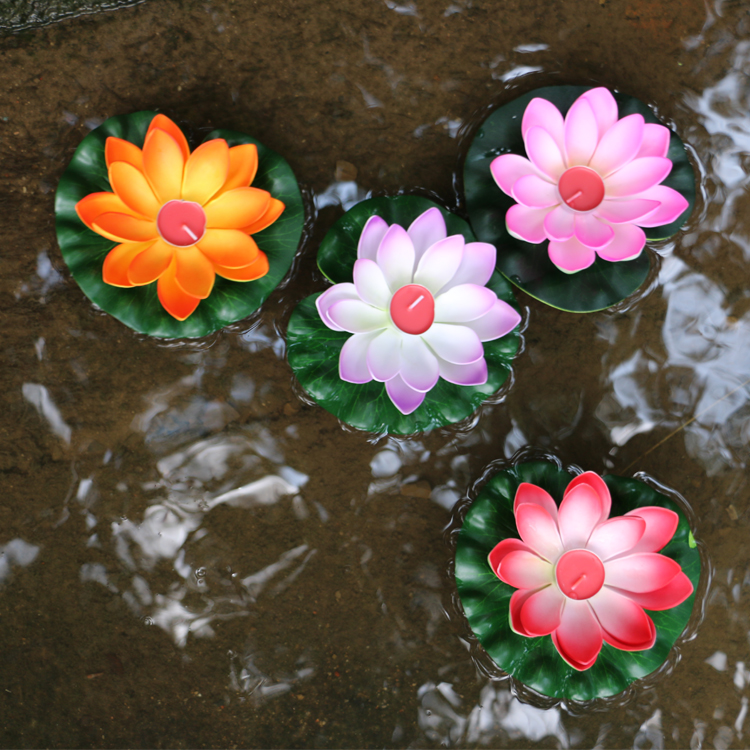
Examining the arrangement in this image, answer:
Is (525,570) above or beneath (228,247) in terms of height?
beneath

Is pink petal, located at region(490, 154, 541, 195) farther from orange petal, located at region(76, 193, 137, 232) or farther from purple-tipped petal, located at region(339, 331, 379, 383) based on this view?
orange petal, located at region(76, 193, 137, 232)

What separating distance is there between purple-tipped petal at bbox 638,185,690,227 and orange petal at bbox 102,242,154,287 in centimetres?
140

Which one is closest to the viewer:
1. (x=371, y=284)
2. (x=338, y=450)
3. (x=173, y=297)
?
(x=371, y=284)

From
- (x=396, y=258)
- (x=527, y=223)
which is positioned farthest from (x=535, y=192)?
(x=396, y=258)

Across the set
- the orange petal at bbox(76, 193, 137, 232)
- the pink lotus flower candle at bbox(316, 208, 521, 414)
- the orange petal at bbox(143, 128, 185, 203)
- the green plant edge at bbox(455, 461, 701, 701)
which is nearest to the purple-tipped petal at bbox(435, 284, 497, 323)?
the pink lotus flower candle at bbox(316, 208, 521, 414)

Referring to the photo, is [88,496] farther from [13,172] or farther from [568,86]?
[568,86]

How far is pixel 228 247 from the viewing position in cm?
154

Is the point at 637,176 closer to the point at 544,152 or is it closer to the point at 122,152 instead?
the point at 544,152

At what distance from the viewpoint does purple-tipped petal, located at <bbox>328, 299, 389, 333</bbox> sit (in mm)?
1440

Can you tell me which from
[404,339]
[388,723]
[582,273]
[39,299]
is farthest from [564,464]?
[39,299]

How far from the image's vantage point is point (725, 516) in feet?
6.25

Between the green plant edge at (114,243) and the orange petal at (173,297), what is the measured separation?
16 cm

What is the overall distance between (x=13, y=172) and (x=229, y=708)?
76.4 inches

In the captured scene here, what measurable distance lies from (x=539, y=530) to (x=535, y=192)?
93cm
